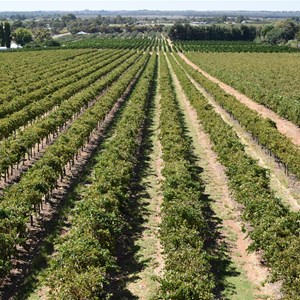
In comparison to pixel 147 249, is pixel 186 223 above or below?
Answer: above

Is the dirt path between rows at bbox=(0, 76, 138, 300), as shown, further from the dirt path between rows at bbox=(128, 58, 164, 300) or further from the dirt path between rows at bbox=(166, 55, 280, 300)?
the dirt path between rows at bbox=(166, 55, 280, 300)

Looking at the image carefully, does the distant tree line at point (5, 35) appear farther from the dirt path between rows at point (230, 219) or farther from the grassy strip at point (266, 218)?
the grassy strip at point (266, 218)

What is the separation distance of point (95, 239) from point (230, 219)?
370 inches

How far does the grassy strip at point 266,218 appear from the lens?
55.6 ft

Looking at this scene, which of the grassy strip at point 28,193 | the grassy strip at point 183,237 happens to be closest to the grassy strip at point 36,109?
the grassy strip at point 28,193

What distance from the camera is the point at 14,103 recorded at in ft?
155

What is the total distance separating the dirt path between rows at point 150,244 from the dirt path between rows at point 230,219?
3.56 metres

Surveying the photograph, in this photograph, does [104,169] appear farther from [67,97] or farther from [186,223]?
[67,97]

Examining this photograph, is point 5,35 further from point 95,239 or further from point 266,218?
point 266,218

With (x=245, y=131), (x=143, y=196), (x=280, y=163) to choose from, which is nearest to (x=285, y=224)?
(x=143, y=196)

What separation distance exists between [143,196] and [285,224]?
10.4 meters

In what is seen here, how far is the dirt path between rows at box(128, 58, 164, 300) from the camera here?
18284 millimetres

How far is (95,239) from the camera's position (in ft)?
60.1

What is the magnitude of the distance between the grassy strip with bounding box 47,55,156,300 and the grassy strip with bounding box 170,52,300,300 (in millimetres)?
6593
